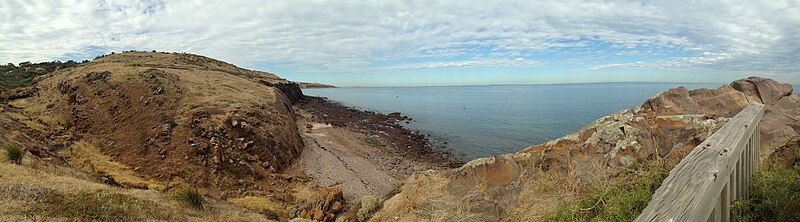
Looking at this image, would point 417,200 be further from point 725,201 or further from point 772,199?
point 725,201

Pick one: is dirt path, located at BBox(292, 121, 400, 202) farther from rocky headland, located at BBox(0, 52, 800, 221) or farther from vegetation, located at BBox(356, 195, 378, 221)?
vegetation, located at BBox(356, 195, 378, 221)

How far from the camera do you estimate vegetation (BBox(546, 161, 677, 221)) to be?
4242 millimetres

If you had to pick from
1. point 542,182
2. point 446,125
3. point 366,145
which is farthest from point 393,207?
point 446,125

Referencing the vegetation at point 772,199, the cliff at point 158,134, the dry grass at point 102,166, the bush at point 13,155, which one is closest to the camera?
the vegetation at point 772,199

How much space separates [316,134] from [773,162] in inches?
1161

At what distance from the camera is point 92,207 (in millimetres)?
8992

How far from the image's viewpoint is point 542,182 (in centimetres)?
726

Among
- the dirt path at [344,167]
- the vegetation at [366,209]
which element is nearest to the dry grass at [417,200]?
the vegetation at [366,209]

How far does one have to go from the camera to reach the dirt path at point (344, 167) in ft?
62.8

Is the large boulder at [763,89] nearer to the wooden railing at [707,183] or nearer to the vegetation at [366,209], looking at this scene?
the wooden railing at [707,183]

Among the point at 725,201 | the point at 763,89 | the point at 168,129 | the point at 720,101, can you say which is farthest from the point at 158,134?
the point at 763,89

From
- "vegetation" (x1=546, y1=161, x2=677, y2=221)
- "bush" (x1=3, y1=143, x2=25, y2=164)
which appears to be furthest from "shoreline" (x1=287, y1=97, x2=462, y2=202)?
"bush" (x1=3, y1=143, x2=25, y2=164)

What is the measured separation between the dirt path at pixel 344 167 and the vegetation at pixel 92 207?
25.9 ft

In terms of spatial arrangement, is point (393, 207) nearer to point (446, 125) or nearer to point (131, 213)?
point (131, 213)
